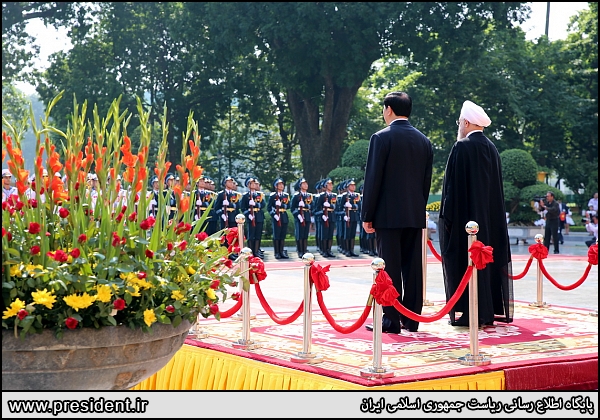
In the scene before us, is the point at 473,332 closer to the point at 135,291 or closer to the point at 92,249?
the point at 135,291

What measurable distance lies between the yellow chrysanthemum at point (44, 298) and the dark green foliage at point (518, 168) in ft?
80.8

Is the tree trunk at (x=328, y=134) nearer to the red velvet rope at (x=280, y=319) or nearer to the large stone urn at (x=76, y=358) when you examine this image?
the red velvet rope at (x=280, y=319)

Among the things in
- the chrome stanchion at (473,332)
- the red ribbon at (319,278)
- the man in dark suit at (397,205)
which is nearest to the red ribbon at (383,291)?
the red ribbon at (319,278)

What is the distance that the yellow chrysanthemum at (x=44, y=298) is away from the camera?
3709 mm

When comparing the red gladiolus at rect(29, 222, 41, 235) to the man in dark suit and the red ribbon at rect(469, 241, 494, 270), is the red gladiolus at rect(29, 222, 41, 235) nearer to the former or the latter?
the red ribbon at rect(469, 241, 494, 270)

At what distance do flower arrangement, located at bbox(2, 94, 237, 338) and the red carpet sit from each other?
1403mm

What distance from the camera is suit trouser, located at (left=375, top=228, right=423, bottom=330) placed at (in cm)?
680

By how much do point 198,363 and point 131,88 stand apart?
27946 millimetres

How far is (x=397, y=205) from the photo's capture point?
6.75m

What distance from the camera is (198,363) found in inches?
237

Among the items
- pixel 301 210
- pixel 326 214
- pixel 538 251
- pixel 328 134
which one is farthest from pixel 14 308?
pixel 328 134

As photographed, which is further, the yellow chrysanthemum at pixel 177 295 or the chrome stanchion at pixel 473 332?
the chrome stanchion at pixel 473 332

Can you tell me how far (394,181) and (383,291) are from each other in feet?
6.09

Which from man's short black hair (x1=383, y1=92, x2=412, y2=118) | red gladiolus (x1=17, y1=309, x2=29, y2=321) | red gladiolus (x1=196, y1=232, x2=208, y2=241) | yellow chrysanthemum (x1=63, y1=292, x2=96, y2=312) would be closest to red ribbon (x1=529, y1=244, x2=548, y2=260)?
man's short black hair (x1=383, y1=92, x2=412, y2=118)
